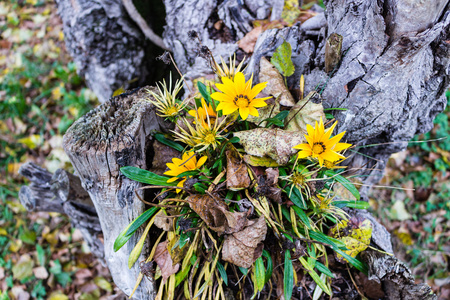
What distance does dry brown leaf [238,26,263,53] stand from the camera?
197 cm

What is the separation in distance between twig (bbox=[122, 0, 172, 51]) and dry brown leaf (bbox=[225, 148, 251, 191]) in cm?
147

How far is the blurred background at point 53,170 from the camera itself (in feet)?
8.75

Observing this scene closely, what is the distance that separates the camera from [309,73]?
5.63 feet

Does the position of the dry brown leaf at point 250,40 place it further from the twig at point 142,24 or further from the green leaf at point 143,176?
the green leaf at point 143,176

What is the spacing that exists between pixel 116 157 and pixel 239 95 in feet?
2.17

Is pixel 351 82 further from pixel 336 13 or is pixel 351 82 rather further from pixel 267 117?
pixel 267 117

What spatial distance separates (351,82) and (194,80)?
98cm

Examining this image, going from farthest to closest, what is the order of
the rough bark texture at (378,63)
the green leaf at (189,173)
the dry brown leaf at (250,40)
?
the dry brown leaf at (250,40)
the green leaf at (189,173)
the rough bark texture at (378,63)

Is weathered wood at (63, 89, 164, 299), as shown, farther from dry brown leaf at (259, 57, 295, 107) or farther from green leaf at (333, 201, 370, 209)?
green leaf at (333, 201, 370, 209)

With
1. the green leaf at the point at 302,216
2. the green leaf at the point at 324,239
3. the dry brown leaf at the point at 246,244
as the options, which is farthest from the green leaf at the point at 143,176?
the green leaf at the point at 324,239

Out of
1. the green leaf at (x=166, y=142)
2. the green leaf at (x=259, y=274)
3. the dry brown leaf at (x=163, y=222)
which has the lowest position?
the green leaf at (x=259, y=274)

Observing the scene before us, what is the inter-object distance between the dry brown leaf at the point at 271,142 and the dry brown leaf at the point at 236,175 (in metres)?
0.10

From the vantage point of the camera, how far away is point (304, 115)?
1552 mm

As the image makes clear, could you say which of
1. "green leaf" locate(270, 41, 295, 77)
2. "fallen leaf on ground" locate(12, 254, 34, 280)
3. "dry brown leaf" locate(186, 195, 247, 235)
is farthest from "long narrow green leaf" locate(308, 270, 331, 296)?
"fallen leaf on ground" locate(12, 254, 34, 280)
